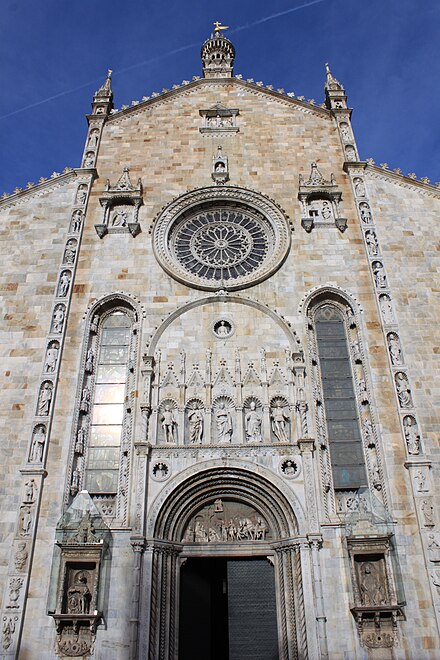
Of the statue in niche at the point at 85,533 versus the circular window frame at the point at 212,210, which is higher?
the circular window frame at the point at 212,210

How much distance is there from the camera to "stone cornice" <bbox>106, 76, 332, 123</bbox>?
19.2m

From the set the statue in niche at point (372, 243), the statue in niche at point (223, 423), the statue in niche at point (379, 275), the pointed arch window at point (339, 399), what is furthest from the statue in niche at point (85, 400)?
the statue in niche at point (372, 243)

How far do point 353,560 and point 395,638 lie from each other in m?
1.59

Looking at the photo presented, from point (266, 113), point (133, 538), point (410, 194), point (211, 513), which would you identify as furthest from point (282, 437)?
point (266, 113)

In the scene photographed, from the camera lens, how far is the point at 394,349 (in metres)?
14.2

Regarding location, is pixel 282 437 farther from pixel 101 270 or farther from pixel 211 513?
pixel 101 270

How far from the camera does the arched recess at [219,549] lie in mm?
11445

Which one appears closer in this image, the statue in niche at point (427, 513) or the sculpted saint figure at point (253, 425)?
the statue in niche at point (427, 513)

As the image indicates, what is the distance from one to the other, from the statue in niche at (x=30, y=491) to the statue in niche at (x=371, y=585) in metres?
7.05

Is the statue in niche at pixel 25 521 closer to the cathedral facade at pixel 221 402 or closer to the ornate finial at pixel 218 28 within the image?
the cathedral facade at pixel 221 402

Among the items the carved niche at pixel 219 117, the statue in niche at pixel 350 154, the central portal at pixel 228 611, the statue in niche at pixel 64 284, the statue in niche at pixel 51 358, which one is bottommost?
the central portal at pixel 228 611

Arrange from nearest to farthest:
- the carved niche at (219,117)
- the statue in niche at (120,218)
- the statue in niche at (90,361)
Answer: the statue in niche at (90,361)
the statue in niche at (120,218)
the carved niche at (219,117)

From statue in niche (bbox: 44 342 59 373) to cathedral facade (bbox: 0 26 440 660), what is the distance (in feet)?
0.16

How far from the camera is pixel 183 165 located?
1788cm
